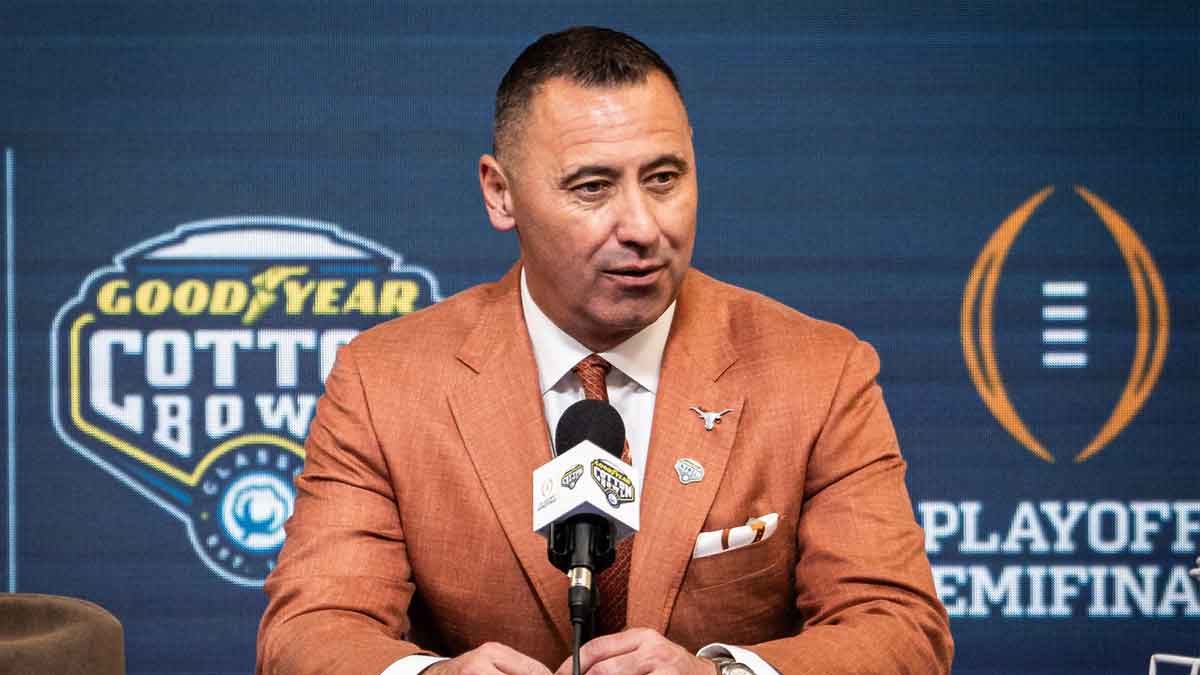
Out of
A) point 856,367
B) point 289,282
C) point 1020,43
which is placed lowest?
point 856,367

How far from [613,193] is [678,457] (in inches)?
17.2

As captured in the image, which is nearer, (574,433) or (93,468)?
(574,433)

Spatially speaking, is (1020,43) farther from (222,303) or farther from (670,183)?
(222,303)

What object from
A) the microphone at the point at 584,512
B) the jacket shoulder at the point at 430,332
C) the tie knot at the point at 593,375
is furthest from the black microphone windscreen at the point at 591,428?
the jacket shoulder at the point at 430,332

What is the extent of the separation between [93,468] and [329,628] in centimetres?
187

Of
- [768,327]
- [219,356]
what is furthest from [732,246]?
[219,356]

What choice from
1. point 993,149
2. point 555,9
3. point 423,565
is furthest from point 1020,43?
point 423,565

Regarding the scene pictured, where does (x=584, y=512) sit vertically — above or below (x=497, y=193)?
below

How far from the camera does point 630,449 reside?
2.31 m

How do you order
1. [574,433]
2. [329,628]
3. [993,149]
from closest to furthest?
[574,433]
[329,628]
[993,149]

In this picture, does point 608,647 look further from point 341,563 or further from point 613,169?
point 613,169

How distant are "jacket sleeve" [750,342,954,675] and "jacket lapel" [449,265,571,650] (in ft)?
1.30

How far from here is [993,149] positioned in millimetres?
3650

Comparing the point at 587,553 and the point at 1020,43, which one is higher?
the point at 1020,43
